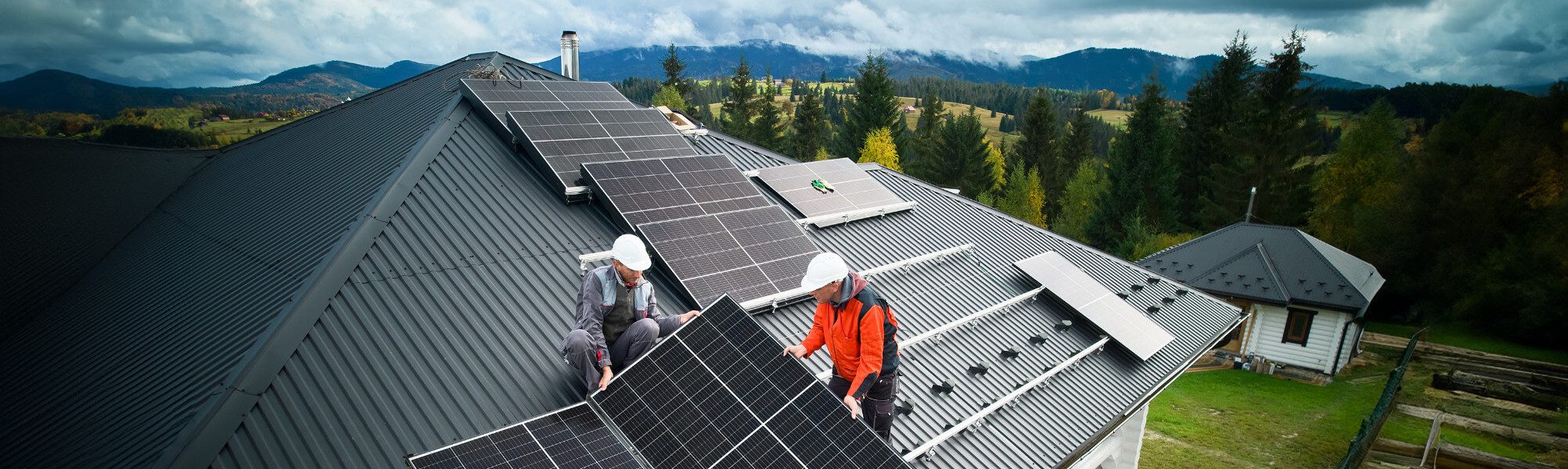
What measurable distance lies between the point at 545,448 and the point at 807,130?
227 feet

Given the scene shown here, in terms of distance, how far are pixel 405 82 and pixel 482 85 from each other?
766 cm

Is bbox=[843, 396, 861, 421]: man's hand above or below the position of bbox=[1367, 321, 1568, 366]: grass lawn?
above

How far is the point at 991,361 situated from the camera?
1157 centimetres

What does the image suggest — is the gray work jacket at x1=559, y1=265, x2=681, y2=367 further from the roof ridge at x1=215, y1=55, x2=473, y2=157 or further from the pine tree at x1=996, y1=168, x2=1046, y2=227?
the pine tree at x1=996, y1=168, x2=1046, y2=227

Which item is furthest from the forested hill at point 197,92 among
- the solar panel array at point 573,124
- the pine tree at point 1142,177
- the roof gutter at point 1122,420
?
the pine tree at point 1142,177

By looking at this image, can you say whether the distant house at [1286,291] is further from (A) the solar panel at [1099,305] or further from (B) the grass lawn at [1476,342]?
(A) the solar panel at [1099,305]

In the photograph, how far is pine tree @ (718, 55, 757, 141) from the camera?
7731cm

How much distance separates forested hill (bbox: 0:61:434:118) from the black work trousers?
1891 centimetres

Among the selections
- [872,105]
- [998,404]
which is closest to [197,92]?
[998,404]

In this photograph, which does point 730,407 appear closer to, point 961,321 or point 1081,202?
point 961,321

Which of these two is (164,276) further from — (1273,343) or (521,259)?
(1273,343)

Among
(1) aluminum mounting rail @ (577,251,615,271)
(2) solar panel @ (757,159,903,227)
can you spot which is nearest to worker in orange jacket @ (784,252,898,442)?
(1) aluminum mounting rail @ (577,251,615,271)

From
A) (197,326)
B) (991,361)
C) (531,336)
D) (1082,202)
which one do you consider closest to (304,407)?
(531,336)

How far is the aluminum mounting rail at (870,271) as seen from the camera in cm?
1027
